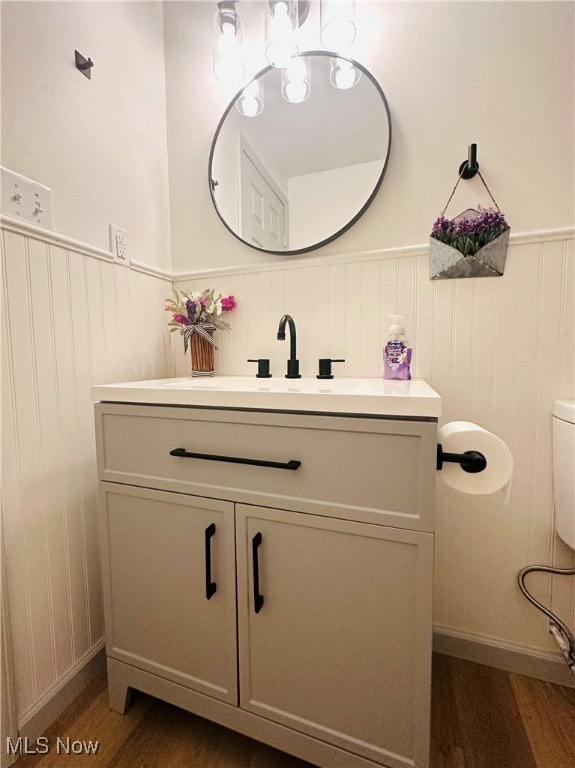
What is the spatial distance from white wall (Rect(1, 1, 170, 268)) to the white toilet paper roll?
1.09 meters

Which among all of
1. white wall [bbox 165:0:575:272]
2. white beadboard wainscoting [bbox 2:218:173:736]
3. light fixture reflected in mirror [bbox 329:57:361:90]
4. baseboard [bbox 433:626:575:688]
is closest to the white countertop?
white beadboard wainscoting [bbox 2:218:173:736]

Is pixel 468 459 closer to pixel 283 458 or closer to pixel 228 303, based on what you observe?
pixel 283 458

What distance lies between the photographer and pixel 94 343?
3.39 ft

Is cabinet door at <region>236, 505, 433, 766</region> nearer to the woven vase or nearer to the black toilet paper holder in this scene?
the black toilet paper holder

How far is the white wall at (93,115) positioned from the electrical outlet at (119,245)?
2 cm

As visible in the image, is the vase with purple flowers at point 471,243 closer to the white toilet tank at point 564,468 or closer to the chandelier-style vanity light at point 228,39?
the white toilet tank at point 564,468

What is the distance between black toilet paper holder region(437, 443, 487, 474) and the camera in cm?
62

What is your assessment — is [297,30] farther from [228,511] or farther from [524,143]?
[228,511]

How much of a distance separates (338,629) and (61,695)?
32.1 inches

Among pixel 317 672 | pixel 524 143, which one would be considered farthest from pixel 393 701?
pixel 524 143

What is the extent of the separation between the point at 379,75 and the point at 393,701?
1580 millimetres

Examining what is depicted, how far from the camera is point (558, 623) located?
0.96 m

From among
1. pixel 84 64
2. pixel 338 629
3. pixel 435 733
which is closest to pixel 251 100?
pixel 84 64

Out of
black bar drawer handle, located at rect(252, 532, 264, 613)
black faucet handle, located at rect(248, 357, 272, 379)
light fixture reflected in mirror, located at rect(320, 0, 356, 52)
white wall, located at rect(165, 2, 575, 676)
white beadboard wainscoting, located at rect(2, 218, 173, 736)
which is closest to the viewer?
black bar drawer handle, located at rect(252, 532, 264, 613)
